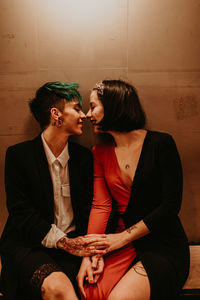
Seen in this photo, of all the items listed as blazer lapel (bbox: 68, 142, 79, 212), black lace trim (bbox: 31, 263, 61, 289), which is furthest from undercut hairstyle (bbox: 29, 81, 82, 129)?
black lace trim (bbox: 31, 263, 61, 289)

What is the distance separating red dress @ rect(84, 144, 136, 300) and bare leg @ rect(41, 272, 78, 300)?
0.15 m

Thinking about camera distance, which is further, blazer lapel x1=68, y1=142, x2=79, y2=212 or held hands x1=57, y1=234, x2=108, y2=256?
blazer lapel x1=68, y1=142, x2=79, y2=212

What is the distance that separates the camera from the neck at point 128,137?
1680 mm

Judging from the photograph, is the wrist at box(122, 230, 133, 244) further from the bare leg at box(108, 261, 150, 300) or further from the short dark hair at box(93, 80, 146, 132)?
the short dark hair at box(93, 80, 146, 132)

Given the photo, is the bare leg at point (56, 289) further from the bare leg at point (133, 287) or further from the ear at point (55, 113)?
the ear at point (55, 113)

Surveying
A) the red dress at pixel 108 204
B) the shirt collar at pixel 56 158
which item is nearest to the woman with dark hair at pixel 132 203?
the red dress at pixel 108 204

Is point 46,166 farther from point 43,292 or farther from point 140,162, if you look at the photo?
point 43,292

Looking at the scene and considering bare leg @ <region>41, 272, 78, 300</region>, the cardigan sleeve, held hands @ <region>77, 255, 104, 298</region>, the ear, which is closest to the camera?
bare leg @ <region>41, 272, 78, 300</region>

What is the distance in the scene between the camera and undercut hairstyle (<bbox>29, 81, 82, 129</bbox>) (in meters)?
1.68

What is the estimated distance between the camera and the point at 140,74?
1.92 metres

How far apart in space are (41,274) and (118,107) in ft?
3.93

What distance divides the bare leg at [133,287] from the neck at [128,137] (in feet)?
2.80

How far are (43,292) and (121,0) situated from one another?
2.15 m

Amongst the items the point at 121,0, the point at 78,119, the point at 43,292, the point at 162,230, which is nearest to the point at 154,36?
the point at 121,0
